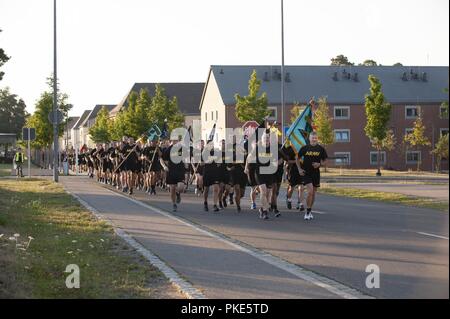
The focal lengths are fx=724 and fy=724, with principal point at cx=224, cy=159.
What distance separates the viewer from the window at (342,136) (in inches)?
2817

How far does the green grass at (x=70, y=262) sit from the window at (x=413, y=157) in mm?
59081

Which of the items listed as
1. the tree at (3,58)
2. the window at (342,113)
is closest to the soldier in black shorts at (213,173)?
the tree at (3,58)

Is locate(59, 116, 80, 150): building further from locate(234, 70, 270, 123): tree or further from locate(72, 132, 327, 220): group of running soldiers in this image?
locate(72, 132, 327, 220): group of running soldiers

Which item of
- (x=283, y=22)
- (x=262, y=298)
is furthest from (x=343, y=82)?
(x=262, y=298)

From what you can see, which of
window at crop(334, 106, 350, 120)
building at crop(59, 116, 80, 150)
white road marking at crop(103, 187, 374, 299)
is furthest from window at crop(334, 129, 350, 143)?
white road marking at crop(103, 187, 374, 299)

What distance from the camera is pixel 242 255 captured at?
1053 centimetres

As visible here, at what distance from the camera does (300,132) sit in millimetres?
18797

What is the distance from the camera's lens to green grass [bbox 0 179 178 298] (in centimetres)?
773

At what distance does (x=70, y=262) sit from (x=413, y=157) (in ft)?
213

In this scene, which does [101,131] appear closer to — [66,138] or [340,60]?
[66,138]

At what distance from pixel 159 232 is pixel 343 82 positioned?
207 ft

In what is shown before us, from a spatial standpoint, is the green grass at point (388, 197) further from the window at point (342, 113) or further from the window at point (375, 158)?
the window at point (342, 113)

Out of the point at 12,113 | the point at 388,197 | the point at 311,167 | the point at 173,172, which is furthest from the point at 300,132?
the point at 12,113
